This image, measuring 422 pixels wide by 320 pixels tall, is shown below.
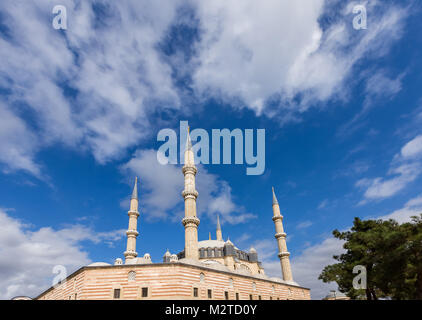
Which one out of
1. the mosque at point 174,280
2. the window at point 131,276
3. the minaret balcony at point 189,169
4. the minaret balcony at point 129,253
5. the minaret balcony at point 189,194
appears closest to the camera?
the mosque at point 174,280

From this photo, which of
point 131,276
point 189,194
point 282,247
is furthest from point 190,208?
point 282,247

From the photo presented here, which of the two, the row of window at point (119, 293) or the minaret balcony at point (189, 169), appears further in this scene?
the minaret balcony at point (189, 169)

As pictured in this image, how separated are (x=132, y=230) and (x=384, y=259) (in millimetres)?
32307

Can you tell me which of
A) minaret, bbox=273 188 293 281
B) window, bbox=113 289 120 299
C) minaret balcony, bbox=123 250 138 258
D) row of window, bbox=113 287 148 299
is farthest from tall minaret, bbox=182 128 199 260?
minaret, bbox=273 188 293 281

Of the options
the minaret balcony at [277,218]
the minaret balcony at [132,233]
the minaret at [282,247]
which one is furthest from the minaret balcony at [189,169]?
the minaret at [282,247]

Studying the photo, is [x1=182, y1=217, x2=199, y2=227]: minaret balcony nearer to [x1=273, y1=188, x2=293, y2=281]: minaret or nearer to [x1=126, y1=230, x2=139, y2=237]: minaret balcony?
[x1=126, y1=230, x2=139, y2=237]: minaret balcony

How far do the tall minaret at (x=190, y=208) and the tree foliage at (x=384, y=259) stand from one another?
15.9 m

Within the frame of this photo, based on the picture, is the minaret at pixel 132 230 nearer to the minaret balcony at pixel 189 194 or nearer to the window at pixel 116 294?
the minaret balcony at pixel 189 194

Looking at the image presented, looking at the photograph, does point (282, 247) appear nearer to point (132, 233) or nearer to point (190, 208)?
point (190, 208)

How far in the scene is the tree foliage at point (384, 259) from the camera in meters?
22.0

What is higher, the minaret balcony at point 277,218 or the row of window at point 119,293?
the minaret balcony at point 277,218

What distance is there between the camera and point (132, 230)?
41.8 meters
